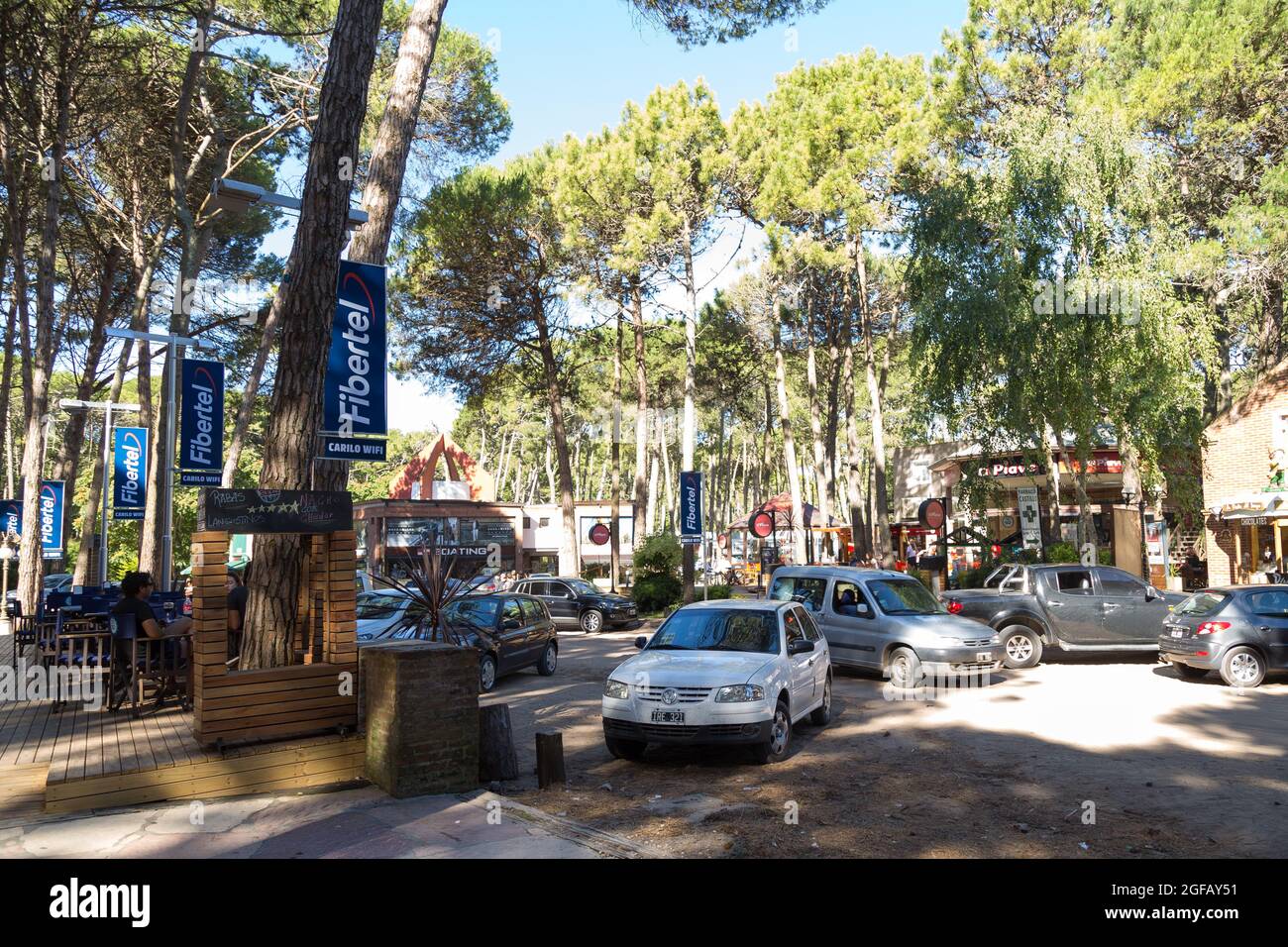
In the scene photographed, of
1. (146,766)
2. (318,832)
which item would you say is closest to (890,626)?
(318,832)

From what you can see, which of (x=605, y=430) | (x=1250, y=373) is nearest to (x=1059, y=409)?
(x=1250, y=373)

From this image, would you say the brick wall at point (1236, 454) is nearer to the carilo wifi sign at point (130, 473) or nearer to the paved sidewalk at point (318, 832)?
the paved sidewalk at point (318, 832)

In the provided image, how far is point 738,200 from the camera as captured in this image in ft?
97.9

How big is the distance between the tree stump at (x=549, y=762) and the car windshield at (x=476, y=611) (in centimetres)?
622

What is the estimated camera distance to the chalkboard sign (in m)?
7.05

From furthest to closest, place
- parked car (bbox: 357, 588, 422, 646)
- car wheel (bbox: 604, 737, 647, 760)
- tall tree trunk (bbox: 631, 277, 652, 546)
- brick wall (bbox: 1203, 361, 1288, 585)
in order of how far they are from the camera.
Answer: tall tree trunk (bbox: 631, 277, 652, 546)
brick wall (bbox: 1203, 361, 1288, 585)
parked car (bbox: 357, 588, 422, 646)
car wheel (bbox: 604, 737, 647, 760)

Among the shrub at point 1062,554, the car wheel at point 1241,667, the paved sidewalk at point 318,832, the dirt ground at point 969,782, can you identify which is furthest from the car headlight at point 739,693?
the shrub at point 1062,554

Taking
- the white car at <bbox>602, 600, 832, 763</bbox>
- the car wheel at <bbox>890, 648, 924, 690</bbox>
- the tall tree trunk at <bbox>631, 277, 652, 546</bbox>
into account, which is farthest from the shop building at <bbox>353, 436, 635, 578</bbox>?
the white car at <bbox>602, 600, 832, 763</bbox>

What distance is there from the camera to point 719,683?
8297 mm

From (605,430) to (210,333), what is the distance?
42.2 metres

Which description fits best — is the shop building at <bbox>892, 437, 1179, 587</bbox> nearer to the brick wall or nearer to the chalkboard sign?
the brick wall

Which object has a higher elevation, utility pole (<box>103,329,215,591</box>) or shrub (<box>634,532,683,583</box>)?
utility pole (<box>103,329,215,591</box>)

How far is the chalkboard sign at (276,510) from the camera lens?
705cm

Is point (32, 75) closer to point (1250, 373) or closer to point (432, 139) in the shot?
point (432, 139)
